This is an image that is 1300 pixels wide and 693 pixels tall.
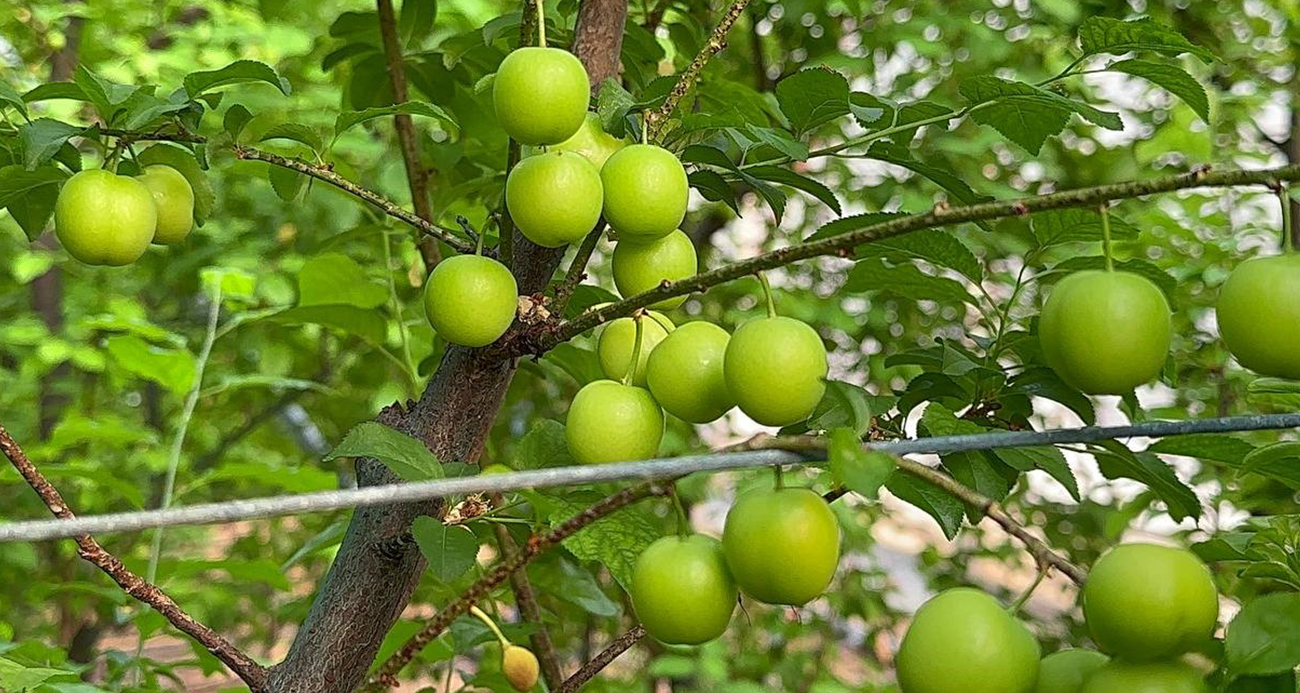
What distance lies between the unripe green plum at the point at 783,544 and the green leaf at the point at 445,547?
0.17m

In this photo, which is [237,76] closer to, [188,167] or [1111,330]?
[188,167]

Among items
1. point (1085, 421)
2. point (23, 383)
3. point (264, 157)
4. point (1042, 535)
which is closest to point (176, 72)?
point (23, 383)

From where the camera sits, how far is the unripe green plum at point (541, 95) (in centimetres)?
61

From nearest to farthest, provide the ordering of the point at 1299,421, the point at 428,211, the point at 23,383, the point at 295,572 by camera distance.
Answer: the point at 1299,421, the point at 428,211, the point at 23,383, the point at 295,572

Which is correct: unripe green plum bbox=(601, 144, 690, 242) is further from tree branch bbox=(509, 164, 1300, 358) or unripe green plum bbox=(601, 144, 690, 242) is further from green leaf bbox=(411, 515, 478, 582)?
green leaf bbox=(411, 515, 478, 582)

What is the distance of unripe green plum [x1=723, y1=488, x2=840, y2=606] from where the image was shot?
461 mm

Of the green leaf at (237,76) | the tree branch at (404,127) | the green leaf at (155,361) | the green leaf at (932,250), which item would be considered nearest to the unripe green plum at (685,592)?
the green leaf at (932,250)

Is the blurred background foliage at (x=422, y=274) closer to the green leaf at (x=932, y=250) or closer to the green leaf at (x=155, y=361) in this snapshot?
the green leaf at (x=155, y=361)

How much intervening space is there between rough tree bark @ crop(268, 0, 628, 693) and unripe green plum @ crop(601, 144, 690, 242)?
0.41ft

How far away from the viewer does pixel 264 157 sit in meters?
0.69

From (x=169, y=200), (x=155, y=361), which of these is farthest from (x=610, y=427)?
Answer: (x=155, y=361)

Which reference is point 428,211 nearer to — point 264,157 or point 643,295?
point 264,157

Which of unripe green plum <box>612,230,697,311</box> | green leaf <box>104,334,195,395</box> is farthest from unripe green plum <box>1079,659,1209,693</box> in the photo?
green leaf <box>104,334,195,395</box>

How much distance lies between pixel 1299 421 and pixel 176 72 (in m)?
2.17
